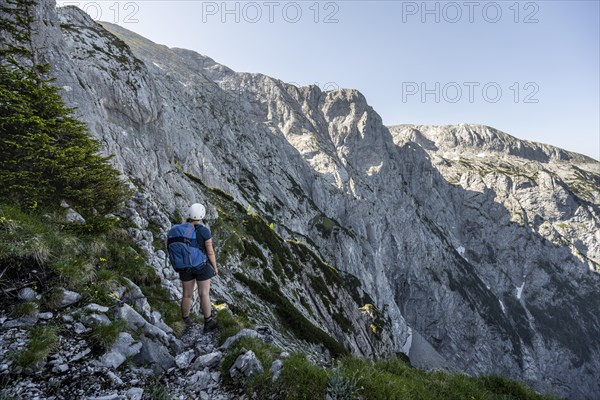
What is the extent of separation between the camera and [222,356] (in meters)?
6.61

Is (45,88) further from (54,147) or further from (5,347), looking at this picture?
(5,347)

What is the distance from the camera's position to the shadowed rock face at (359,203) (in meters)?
45.7

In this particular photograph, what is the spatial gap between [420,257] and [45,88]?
160 meters

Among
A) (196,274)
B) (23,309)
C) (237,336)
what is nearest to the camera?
(23,309)

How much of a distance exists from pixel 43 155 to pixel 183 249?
5632 mm

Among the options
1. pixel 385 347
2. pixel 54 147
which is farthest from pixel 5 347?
pixel 385 347

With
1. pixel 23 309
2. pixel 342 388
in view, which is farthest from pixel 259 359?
pixel 23 309

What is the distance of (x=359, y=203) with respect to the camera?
135m

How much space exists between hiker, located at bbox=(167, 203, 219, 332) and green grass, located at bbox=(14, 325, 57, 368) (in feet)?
9.17

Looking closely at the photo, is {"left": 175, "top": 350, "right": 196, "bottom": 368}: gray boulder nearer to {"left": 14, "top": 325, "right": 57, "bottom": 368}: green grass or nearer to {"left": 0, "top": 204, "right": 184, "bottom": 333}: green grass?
{"left": 0, "top": 204, "right": 184, "bottom": 333}: green grass

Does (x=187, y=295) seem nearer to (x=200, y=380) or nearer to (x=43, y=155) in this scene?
(x=200, y=380)

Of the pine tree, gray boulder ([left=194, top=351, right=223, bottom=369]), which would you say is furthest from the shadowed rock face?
gray boulder ([left=194, top=351, right=223, bottom=369])

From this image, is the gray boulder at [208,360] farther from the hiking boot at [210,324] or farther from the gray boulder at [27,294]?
the gray boulder at [27,294]

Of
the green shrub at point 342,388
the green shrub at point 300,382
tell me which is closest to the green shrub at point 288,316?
the green shrub at point 300,382
